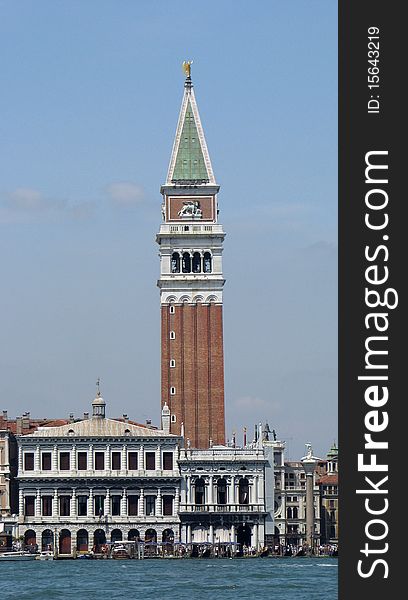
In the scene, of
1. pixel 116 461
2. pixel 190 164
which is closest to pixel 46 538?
pixel 116 461

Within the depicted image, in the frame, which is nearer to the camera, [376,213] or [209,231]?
[376,213]

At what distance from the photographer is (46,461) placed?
97688 millimetres

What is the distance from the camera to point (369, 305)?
14211mm

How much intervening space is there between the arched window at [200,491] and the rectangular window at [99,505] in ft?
18.2

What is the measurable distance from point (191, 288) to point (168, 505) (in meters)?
13.8

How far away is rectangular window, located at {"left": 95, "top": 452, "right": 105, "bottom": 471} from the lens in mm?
97750

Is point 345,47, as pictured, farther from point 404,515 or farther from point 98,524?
point 98,524

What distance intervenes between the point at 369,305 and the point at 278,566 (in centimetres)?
6869

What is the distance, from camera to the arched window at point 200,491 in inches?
3878

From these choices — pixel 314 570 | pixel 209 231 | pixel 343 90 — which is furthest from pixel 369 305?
pixel 209 231

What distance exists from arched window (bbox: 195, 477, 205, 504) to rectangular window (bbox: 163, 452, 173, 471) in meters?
1.83

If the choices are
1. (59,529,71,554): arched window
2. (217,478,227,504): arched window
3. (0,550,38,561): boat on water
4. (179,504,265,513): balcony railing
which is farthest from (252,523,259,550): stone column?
(0,550,38,561): boat on water

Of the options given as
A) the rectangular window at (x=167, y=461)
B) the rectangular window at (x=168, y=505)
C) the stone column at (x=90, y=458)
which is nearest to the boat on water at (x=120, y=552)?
the rectangular window at (x=168, y=505)

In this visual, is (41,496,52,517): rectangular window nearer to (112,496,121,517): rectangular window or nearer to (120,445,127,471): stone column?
(112,496,121,517): rectangular window
